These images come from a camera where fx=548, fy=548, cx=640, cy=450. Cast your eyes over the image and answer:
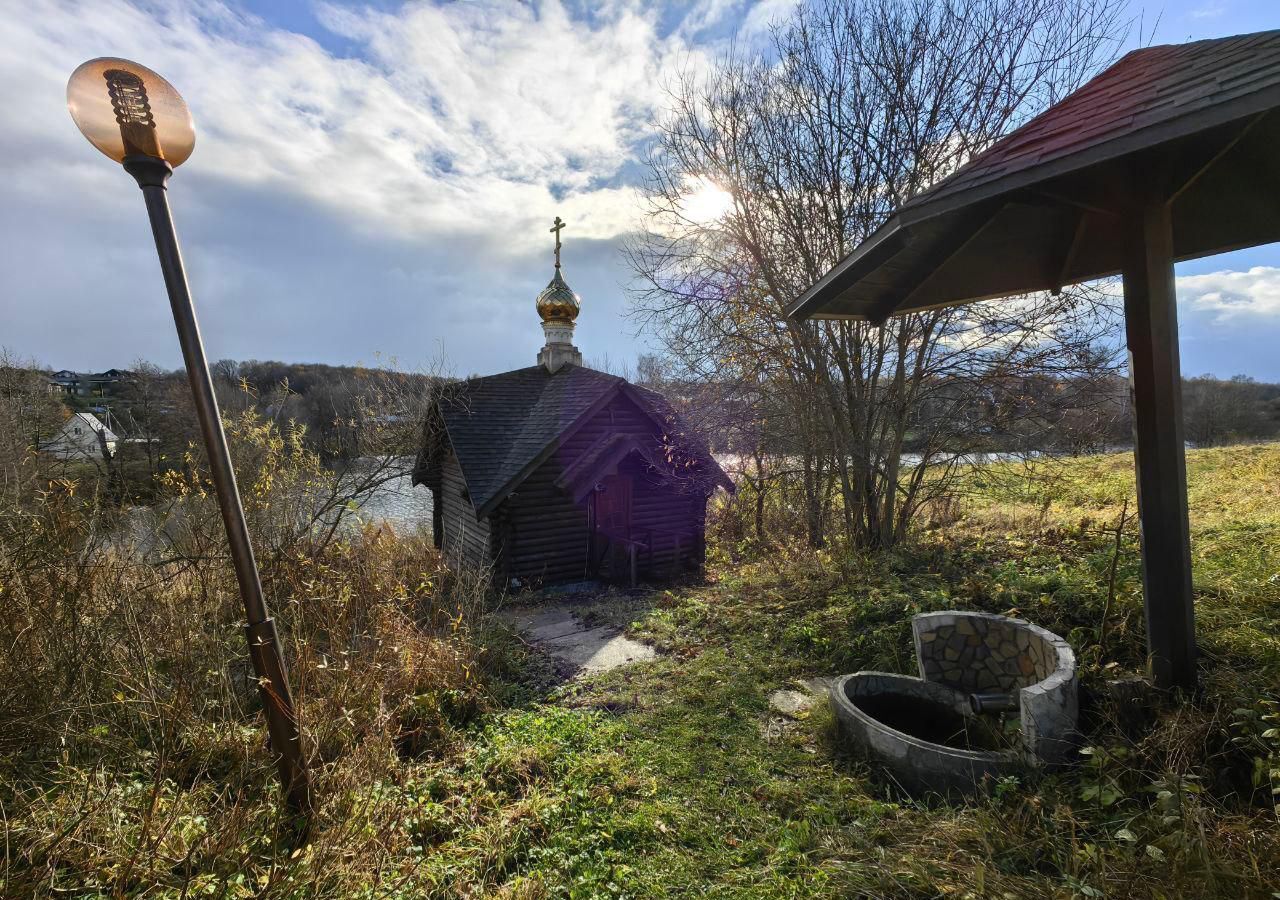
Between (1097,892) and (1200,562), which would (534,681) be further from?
(1200,562)

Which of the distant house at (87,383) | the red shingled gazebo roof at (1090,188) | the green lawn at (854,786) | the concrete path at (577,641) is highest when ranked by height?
the distant house at (87,383)

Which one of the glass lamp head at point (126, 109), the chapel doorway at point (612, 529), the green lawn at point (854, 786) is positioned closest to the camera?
the glass lamp head at point (126, 109)

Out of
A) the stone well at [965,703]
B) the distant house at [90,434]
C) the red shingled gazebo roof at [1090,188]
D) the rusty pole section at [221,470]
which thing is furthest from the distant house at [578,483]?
the distant house at [90,434]

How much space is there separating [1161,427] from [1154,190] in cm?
129

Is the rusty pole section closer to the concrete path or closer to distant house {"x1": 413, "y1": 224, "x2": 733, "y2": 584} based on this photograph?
the concrete path

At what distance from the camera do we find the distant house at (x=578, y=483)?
1020 cm

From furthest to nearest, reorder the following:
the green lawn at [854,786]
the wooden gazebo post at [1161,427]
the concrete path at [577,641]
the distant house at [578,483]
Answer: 1. the distant house at [578,483]
2. the concrete path at [577,641]
3. the wooden gazebo post at [1161,427]
4. the green lawn at [854,786]

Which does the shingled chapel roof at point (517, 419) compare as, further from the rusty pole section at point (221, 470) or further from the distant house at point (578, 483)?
the rusty pole section at point (221, 470)

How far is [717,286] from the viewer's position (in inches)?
403

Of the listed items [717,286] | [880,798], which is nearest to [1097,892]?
[880,798]

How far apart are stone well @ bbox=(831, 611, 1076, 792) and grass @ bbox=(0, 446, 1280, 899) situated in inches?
5.9

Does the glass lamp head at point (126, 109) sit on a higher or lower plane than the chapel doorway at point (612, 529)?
higher

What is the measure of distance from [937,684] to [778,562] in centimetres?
616

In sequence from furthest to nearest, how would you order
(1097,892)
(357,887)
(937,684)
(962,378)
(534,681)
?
(962,378) → (534,681) → (937,684) → (357,887) → (1097,892)
